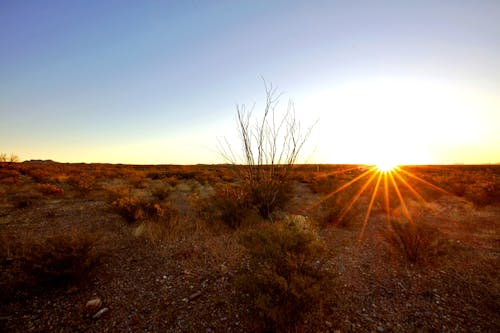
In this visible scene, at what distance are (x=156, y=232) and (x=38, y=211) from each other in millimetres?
4797

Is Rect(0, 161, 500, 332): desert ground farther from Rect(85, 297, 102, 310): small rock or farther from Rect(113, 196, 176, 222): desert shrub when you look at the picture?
Rect(113, 196, 176, 222): desert shrub

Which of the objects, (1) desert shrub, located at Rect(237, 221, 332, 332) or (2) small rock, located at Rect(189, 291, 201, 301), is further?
(2) small rock, located at Rect(189, 291, 201, 301)

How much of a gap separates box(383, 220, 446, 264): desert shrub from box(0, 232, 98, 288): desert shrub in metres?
5.00

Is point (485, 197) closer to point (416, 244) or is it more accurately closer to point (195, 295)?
point (416, 244)

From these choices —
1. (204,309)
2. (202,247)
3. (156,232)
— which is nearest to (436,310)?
(204,309)

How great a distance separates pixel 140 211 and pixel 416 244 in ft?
19.7

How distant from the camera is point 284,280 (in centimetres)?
236

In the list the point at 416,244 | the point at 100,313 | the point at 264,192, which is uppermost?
the point at 264,192

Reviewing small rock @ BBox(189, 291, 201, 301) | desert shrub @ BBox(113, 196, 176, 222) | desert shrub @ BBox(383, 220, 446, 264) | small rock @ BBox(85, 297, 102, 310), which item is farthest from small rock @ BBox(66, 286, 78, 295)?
desert shrub @ BBox(383, 220, 446, 264)

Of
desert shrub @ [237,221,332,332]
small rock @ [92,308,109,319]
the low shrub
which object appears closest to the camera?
desert shrub @ [237,221,332,332]

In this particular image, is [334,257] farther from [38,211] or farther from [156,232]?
[38,211]

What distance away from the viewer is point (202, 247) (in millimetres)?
4465

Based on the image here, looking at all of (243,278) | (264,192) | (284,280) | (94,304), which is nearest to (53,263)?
(94,304)

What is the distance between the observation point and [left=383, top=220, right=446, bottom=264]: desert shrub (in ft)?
13.0
